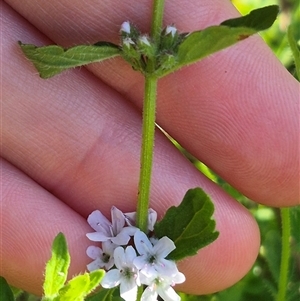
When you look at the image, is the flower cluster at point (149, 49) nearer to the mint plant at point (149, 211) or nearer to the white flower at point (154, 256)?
the mint plant at point (149, 211)

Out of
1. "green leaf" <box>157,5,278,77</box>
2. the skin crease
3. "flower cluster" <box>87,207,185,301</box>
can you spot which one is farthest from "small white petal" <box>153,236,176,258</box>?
"green leaf" <box>157,5,278,77</box>

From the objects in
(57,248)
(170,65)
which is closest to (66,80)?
(170,65)

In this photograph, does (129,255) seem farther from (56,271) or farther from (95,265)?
(56,271)

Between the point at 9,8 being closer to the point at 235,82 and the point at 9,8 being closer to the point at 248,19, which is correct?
the point at 235,82

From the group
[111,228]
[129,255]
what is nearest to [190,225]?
[129,255]

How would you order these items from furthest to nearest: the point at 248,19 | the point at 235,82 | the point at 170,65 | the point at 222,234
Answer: the point at 222,234 → the point at 235,82 → the point at 170,65 → the point at 248,19

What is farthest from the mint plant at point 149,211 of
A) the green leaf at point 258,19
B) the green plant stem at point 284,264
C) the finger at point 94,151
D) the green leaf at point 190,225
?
the green plant stem at point 284,264
